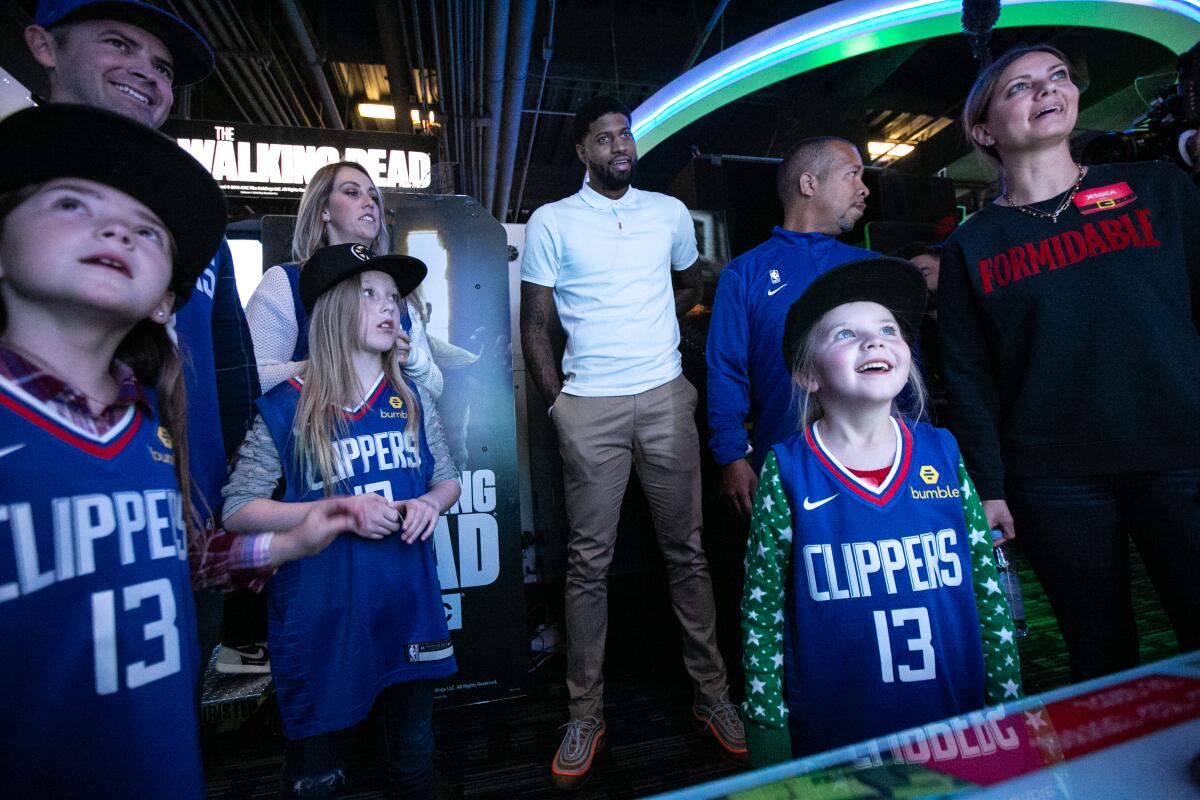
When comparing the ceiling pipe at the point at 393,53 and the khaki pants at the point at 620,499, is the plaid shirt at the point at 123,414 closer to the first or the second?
the khaki pants at the point at 620,499

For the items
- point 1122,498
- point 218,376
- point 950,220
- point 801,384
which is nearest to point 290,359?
point 218,376

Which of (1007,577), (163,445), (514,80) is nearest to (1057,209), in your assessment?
(1007,577)

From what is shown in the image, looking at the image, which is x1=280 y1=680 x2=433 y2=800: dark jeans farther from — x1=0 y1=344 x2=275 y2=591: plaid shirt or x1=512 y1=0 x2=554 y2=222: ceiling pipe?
x1=512 y1=0 x2=554 y2=222: ceiling pipe

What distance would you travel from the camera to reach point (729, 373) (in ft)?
5.66

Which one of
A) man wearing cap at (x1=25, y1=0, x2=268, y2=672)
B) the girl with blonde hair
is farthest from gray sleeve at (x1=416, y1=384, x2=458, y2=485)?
man wearing cap at (x1=25, y1=0, x2=268, y2=672)

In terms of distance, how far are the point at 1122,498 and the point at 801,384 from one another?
2.36 ft

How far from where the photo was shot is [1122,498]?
1219mm

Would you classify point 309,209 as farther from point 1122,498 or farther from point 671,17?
point 671,17

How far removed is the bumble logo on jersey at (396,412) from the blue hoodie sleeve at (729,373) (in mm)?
852

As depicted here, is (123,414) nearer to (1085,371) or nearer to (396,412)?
(396,412)

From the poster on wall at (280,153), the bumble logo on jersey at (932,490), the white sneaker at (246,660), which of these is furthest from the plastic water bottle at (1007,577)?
the poster on wall at (280,153)

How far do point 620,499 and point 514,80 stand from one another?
316 cm

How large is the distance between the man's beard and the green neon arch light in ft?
4.44

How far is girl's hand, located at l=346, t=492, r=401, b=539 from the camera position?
0.98 metres
